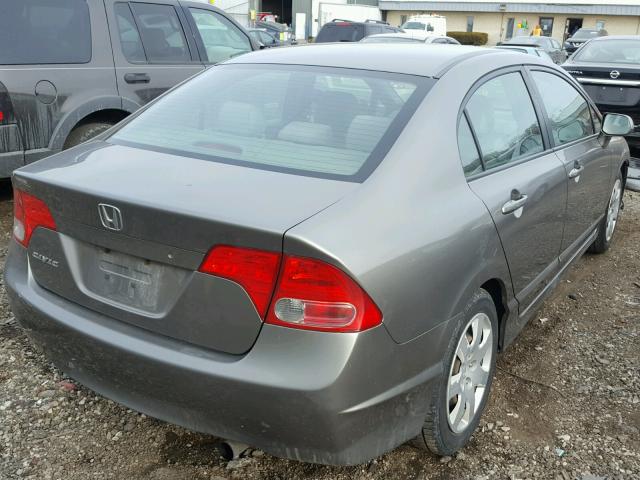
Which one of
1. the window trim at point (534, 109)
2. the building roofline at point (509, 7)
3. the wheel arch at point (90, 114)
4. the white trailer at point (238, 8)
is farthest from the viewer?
the building roofline at point (509, 7)

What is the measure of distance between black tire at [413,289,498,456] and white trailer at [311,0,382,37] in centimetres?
3635

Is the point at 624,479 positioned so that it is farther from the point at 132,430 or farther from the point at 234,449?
the point at 132,430

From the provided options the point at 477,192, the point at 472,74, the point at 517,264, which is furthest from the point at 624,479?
the point at 472,74

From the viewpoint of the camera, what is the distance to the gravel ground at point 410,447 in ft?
8.14

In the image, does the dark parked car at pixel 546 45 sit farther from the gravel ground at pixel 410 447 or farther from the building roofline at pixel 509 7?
the building roofline at pixel 509 7

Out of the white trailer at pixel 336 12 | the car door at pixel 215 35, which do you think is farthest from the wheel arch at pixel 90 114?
the white trailer at pixel 336 12

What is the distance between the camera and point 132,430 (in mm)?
2699

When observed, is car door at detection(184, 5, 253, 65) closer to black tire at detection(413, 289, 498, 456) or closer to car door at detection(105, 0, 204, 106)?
car door at detection(105, 0, 204, 106)

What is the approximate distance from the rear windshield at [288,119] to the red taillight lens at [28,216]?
458 mm

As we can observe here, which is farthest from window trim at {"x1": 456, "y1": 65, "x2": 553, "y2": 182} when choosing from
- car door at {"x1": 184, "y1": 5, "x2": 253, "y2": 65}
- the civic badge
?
car door at {"x1": 184, "y1": 5, "x2": 253, "y2": 65}

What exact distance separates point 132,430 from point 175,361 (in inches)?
34.8

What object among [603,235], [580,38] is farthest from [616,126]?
[580,38]

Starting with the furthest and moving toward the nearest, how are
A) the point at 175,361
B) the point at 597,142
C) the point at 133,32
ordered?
the point at 133,32 < the point at 597,142 < the point at 175,361

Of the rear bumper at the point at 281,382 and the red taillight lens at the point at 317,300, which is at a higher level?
the red taillight lens at the point at 317,300
